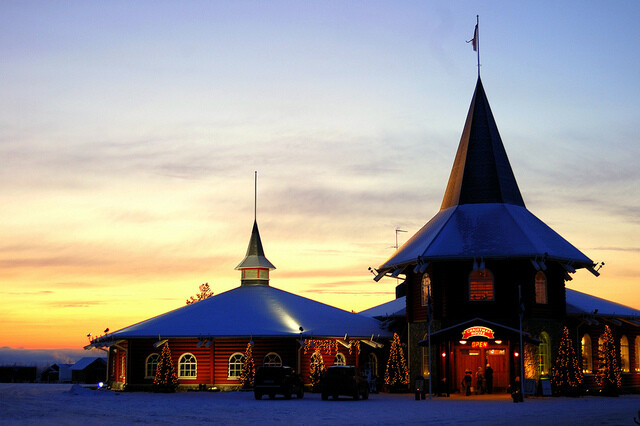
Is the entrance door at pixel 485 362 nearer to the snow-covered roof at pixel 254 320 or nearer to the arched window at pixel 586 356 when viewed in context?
the arched window at pixel 586 356

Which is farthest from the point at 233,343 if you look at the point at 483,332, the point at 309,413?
the point at 309,413

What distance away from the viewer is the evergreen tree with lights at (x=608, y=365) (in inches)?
1785

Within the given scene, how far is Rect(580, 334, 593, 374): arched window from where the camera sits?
46625 mm

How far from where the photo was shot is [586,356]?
4681cm

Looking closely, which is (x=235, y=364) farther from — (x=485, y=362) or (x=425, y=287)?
(x=485, y=362)

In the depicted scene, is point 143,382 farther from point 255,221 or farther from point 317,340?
point 255,221

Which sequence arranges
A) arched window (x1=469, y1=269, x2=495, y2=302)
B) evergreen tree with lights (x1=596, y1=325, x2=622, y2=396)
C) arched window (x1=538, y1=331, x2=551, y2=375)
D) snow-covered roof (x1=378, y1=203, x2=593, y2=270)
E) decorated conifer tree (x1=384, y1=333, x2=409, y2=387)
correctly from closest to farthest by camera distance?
snow-covered roof (x1=378, y1=203, x2=593, y2=270) → arched window (x1=538, y1=331, x2=551, y2=375) → arched window (x1=469, y1=269, x2=495, y2=302) → evergreen tree with lights (x1=596, y1=325, x2=622, y2=396) → decorated conifer tree (x1=384, y1=333, x2=409, y2=387)

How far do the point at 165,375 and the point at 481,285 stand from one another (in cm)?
1801

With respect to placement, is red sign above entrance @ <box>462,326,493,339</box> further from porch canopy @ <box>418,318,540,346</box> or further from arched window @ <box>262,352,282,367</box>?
arched window @ <box>262,352,282,367</box>

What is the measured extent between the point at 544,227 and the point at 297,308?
52.0 feet

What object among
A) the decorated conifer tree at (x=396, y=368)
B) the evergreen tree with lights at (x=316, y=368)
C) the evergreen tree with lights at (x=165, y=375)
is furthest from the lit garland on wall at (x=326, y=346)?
the evergreen tree with lights at (x=165, y=375)

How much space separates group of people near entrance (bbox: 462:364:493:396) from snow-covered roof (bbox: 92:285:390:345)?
26.6 ft

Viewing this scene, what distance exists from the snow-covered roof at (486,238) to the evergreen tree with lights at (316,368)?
20.7ft

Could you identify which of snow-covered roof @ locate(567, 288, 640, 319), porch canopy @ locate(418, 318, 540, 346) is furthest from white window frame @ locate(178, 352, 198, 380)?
snow-covered roof @ locate(567, 288, 640, 319)
